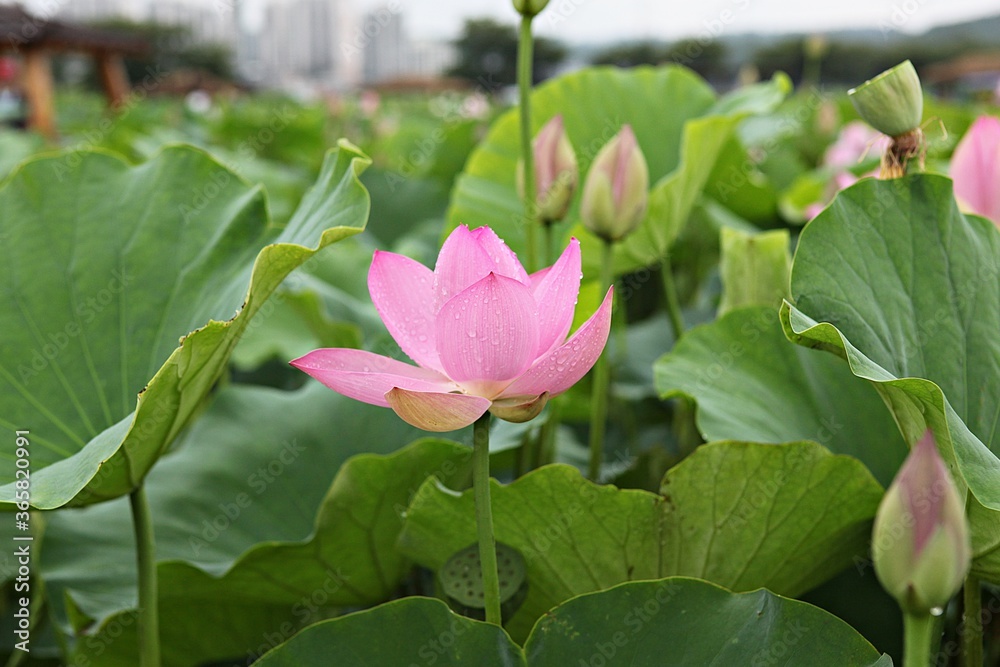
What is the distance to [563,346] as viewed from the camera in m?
0.50

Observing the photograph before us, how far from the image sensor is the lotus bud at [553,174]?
36.4 inches

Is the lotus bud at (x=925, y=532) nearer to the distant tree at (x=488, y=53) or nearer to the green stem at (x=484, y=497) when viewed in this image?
the green stem at (x=484, y=497)

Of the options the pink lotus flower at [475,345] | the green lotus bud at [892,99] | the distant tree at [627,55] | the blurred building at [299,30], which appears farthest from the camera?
the distant tree at [627,55]

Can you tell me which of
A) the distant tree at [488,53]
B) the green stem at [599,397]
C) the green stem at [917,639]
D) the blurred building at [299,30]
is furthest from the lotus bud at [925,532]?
the distant tree at [488,53]

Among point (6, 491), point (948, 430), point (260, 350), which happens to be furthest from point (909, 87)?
point (260, 350)

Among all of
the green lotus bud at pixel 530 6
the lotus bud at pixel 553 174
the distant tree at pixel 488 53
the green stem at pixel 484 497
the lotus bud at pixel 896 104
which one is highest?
the green lotus bud at pixel 530 6

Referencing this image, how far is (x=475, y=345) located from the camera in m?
0.51

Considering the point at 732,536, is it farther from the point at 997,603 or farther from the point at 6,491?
the point at 6,491

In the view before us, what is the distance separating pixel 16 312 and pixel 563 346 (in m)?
0.56

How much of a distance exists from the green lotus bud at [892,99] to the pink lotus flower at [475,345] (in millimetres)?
258

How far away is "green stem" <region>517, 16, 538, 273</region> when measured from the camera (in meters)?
0.81

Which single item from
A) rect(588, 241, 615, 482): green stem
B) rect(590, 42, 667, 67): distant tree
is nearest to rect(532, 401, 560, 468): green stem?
rect(588, 241, 615, 482): green stem

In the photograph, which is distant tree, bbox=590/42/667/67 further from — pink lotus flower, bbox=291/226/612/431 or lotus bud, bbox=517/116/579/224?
pink lotus flower, bbox=291/226/612/431

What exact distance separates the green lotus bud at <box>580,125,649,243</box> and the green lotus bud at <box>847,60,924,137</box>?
0.87 ft
